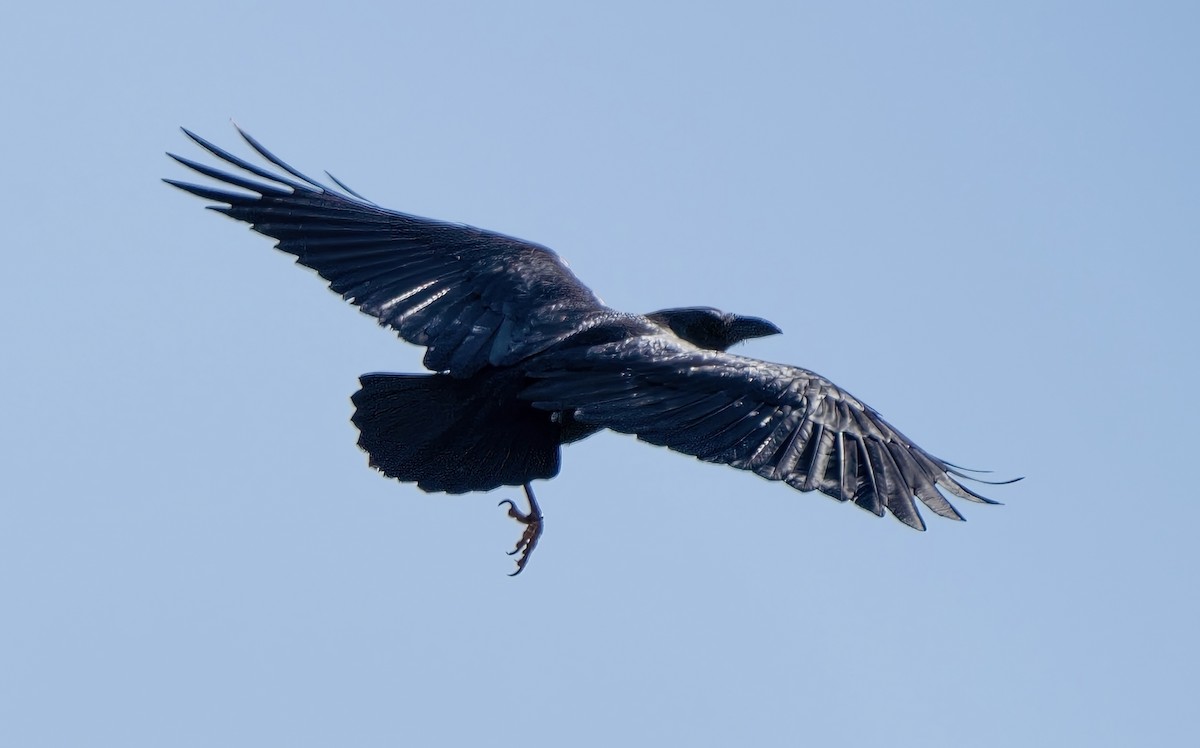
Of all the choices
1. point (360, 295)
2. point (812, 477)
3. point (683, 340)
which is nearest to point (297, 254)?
point (360, 295)

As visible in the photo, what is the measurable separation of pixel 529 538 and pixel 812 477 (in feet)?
6.48

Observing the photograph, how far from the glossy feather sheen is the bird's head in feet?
0.40

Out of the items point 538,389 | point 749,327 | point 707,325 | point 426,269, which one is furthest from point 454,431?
point 749,327

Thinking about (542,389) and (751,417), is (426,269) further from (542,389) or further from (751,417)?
(751,417)

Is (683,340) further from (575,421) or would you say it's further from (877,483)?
(877,483)

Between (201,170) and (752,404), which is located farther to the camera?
(201,170)

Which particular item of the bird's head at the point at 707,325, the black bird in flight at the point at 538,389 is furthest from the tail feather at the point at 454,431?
the bird's head at the point at 707,325

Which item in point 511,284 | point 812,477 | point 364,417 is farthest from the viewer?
point 511,284

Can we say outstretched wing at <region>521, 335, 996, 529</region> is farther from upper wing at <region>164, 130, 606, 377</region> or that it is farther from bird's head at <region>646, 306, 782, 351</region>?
bird's head at <region>646, 306, 782, 351</region>

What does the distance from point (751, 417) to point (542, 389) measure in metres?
1.05

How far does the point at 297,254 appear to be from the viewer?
11180 millimetres

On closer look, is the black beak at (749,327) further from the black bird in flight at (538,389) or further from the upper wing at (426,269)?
the upper wing at (426,269)

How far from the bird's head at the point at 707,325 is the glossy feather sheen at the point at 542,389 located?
12cm

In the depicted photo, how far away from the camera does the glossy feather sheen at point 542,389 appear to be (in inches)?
382
